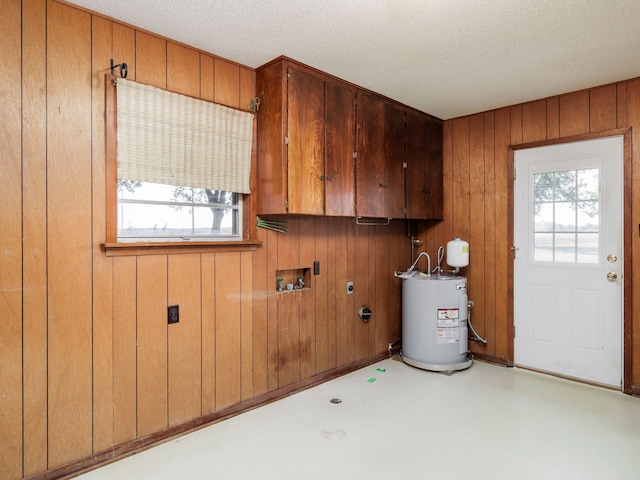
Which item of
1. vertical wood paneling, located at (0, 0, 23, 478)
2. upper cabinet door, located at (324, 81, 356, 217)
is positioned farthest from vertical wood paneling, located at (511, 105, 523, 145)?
vertical wood paneling, located at (0, 0, 23, 478)

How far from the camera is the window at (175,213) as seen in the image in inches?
97.5

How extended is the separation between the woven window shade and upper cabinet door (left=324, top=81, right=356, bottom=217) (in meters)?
0.63

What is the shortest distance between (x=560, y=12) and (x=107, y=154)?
2718 mm

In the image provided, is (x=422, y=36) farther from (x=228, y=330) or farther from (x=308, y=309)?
(x=228, y=330)

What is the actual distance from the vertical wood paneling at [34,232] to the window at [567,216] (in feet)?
12.8

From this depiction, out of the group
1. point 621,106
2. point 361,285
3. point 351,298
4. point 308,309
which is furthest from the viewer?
point 361,285

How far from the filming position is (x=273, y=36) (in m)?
2.50

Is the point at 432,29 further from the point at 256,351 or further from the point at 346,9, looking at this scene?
the point at 256,351

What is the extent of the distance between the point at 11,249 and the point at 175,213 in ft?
3.06

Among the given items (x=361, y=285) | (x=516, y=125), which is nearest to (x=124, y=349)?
(x=361, y=285)

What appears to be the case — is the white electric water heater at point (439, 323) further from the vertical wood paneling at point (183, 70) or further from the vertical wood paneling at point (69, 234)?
the vertical wood paneling at point (69, 234)

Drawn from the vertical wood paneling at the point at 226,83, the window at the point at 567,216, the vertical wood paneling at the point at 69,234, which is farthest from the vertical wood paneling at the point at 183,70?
the window at the point at 567,216

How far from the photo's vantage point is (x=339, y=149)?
3.22 meters

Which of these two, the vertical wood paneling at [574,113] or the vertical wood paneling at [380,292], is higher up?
the vertical wood paneling at [574,113]
